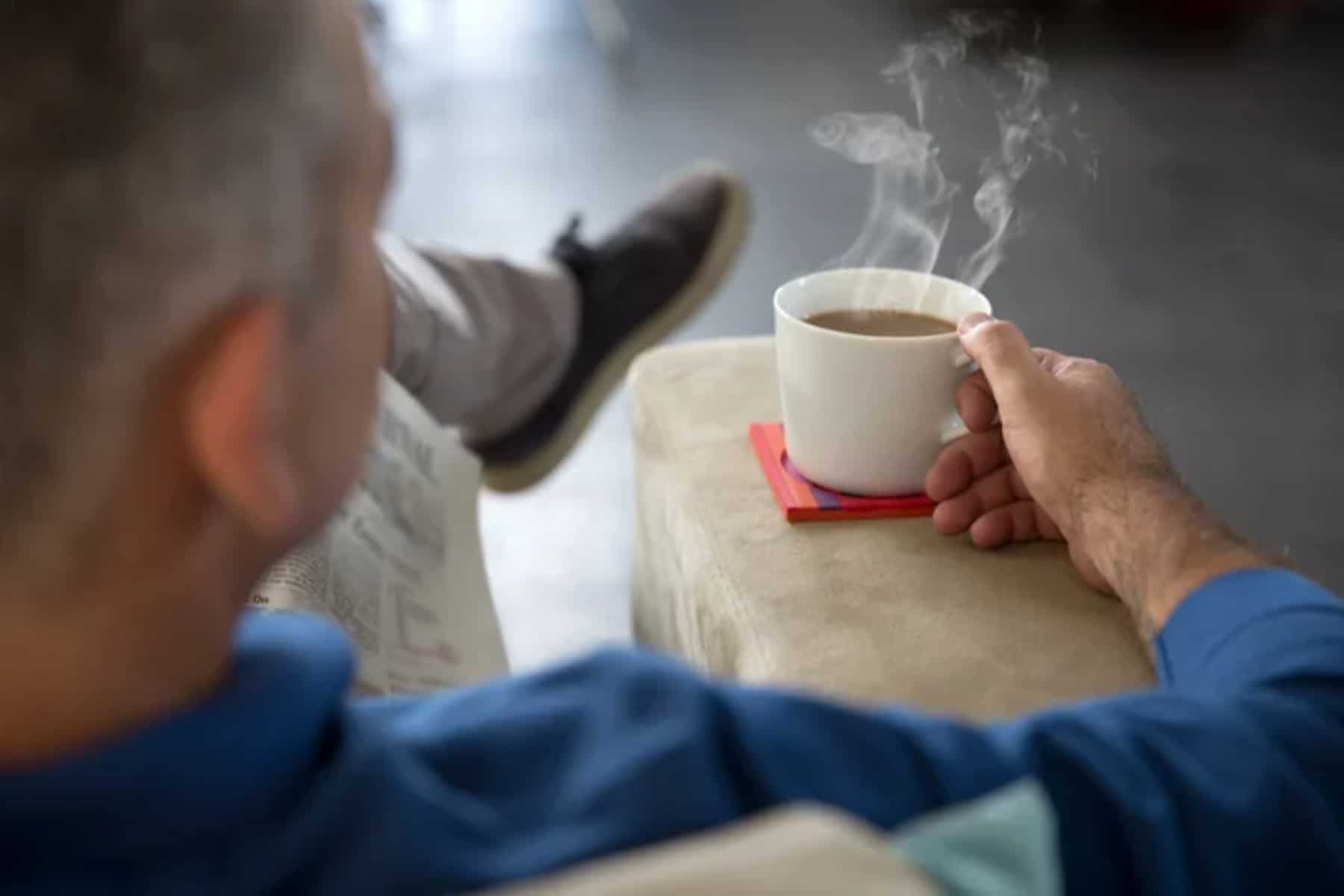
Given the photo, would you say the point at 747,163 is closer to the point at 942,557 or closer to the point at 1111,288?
the point at 1111,288

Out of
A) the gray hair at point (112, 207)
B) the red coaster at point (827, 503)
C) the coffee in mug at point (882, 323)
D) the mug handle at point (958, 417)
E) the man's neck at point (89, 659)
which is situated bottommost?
the red coaster at point (827, 503)

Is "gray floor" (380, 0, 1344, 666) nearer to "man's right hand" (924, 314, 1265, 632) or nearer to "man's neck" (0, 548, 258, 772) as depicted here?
"man's right hand" (924, 314, 1265, 632)

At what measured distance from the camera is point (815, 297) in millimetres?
1099

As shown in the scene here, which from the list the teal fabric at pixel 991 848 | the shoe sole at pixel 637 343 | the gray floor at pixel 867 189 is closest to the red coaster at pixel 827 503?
the teal fabric at pixel 991 848

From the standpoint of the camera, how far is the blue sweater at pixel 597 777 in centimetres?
48

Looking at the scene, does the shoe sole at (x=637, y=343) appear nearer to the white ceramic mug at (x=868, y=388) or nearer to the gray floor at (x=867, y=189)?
the gray floor at (x=867, y=189)

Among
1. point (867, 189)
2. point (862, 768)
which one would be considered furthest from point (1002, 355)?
point (867, 189)

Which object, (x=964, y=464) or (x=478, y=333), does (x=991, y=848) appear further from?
(x=478, y=333)

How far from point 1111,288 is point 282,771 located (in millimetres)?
2421

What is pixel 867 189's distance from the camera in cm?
321

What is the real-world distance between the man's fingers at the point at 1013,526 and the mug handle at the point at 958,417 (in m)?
0.06

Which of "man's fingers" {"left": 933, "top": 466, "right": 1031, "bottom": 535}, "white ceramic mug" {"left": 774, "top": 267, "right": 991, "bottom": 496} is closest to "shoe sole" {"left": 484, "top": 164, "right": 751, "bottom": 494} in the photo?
"white ceramic mug" {"left": 774, "top": 267, "right": 991, "bottom": 496}

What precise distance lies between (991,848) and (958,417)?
546 millimetres

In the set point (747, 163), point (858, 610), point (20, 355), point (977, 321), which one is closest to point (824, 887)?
point (20, 355)
